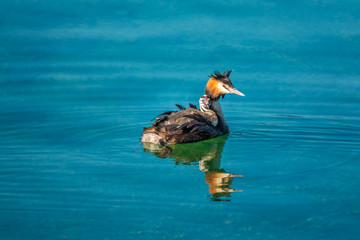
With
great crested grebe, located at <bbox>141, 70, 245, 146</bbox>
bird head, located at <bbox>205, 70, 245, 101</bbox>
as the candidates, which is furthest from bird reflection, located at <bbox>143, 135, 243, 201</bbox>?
bird head, located at <bbox>205, 70, 245, 101</bbox>

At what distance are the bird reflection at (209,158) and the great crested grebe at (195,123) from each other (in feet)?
0.35

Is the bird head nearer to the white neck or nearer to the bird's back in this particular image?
the white neck

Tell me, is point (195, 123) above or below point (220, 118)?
below

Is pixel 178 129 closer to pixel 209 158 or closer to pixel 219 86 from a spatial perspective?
pixel 209 158

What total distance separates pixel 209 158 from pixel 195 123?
0.71 m

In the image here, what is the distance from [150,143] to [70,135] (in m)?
1.43

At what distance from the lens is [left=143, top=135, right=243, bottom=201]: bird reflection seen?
24.5 ft

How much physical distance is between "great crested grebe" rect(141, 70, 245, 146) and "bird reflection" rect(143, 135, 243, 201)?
0.11 metres

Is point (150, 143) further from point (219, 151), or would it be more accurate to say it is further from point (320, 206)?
point (320, 206)

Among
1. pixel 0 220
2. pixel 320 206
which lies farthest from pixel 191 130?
pixel 0 220

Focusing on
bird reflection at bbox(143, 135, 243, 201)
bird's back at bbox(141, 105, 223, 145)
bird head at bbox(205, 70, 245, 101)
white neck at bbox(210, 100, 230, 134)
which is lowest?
bird reflection at bbox(143, 135, 243, 201)

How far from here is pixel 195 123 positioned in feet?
30.6

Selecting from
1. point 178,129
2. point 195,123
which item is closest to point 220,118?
point 195,123

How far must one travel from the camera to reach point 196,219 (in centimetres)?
649
